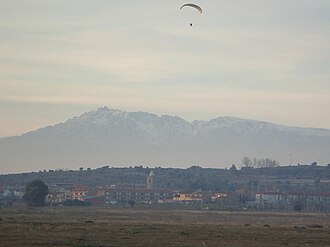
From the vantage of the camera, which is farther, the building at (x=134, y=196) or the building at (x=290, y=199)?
the building at (x=134, y=196)

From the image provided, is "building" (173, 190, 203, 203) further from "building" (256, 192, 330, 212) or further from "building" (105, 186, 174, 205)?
"building" (256, 192, 330, 212)

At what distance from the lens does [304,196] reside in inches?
7219

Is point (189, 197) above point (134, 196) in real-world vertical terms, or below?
below

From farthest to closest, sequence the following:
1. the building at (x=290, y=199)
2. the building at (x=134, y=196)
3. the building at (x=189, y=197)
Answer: the building at (x=189, y=197)
the building at (x=134, y=196)
the building at (x=290, y=199)

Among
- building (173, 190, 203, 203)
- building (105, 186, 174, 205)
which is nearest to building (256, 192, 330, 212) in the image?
building (173, 190, 203, 203)

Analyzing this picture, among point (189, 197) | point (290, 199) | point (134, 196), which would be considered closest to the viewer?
point (290, 199)

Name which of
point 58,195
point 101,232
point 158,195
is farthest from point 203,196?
point 101,232

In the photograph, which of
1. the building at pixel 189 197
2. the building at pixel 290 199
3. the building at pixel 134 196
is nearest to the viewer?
the building at pixel 290 199

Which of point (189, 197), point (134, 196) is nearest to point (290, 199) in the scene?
point (189, 197)

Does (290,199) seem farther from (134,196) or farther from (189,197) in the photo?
(134,196)

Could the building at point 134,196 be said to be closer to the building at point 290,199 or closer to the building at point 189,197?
the building at point 189,197

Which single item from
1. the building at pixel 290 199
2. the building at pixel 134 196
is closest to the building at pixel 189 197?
the building at pixel 134 196

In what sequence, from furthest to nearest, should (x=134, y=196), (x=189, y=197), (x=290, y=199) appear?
(x=134, y=196), (x=189, y=197), (x=290, y=199)

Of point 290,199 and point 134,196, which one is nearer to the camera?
point 290,199
